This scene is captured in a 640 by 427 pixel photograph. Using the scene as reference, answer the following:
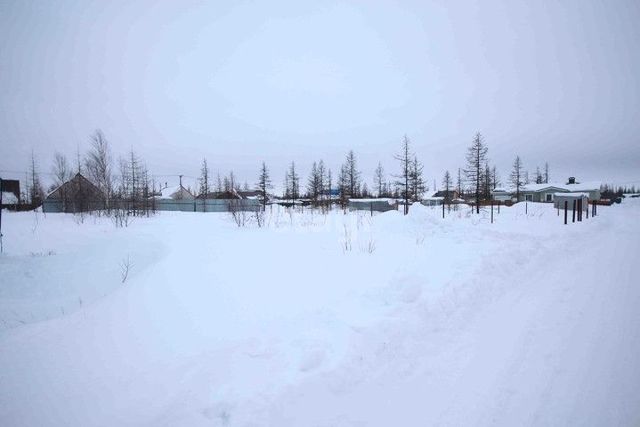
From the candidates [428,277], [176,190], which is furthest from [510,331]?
[176,190]

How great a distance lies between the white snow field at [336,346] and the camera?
2521mm

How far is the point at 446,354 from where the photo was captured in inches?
133

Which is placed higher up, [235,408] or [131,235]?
[131,235]

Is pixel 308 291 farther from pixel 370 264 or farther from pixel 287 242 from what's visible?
pixel 287 242

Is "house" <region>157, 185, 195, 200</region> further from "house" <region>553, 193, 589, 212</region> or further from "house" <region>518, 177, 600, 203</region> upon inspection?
"house" <region>518, 177, 600, 203</region>

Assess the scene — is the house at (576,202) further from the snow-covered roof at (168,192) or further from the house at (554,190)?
the snow-covered roof at (168,192)

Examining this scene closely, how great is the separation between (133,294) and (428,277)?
17.5ft

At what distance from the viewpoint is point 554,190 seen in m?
64.1

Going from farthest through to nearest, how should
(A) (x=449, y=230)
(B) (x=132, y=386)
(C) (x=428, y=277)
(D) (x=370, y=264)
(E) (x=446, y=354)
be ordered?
(A) (x=449, y=230) → (D) (x=370, y=264) → (C) (x=428, y=277) → (E) (x=446, y=354) → (B) (x=132, y=386)

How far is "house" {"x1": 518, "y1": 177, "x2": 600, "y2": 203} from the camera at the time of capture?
61438 millimetres

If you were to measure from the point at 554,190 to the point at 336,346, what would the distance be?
81.0 meters

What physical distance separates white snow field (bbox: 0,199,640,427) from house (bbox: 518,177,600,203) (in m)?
72.6

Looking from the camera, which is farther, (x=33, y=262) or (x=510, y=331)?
(x=33, y=262)

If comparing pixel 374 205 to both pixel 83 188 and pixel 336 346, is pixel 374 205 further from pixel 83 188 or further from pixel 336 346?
pixel 336 346
